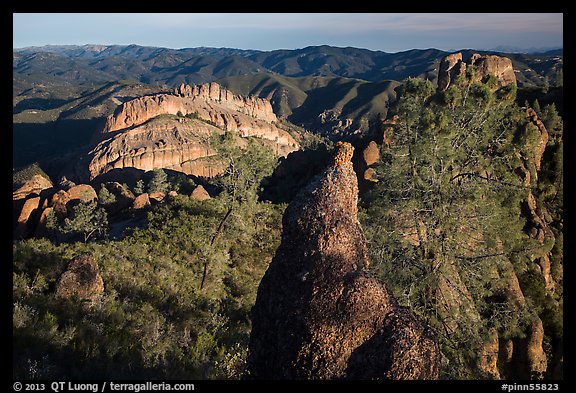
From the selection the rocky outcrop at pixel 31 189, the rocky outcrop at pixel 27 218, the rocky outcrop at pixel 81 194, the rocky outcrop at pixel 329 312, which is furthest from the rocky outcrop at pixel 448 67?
the rocky outcrop at pixel 31 189

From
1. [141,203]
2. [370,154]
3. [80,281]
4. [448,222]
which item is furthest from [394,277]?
[141,203]

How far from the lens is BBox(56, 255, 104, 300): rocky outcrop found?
1140 cm

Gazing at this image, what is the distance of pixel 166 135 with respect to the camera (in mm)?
126062

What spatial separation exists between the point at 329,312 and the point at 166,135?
12974cm

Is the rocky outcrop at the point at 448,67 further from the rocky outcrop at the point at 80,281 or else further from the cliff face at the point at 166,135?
the rocky outcrop at the point at 80,281

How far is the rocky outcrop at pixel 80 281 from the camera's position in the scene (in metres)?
11.4

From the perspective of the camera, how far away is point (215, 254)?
1870 centimetres

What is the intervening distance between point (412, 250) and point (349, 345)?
6.91m

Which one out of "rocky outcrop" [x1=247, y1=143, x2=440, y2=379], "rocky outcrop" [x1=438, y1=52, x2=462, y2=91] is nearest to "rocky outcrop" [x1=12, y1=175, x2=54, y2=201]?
"rocky outcrop" [x1=247, y1=143, x2=440, y2=379]

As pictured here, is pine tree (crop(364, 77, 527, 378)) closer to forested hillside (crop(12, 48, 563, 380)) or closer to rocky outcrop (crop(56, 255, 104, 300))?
forested hillside (crop(12, 48, 563, 380))

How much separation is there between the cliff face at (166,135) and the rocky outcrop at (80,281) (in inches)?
2955

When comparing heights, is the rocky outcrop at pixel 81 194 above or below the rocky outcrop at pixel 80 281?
below
